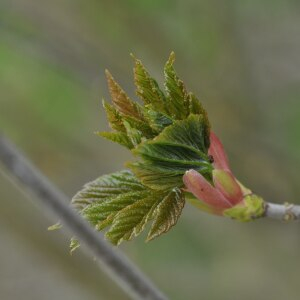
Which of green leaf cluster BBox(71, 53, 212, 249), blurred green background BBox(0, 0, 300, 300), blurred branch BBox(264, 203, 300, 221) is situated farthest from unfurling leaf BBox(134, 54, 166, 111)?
blurred green background BBox(0, 0, 300, 300)

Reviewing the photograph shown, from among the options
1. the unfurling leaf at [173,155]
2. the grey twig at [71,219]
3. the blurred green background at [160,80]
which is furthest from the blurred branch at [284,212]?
the blurred green background at [160,80]

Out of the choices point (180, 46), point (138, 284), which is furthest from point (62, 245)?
point (138, 284)

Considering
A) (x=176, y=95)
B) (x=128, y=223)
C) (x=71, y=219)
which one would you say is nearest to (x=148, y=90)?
(x=176, y=95)

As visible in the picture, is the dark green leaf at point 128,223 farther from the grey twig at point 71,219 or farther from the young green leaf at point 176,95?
the grey twig at point 71,219

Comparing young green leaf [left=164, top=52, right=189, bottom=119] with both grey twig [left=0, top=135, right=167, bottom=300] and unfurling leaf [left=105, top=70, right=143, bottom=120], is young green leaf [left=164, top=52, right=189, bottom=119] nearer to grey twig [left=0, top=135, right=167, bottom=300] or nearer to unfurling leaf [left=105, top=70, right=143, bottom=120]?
unfurling leaf [left=105, top=70, right=143, bottom=120]

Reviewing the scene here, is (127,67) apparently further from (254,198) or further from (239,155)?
(254,198)
